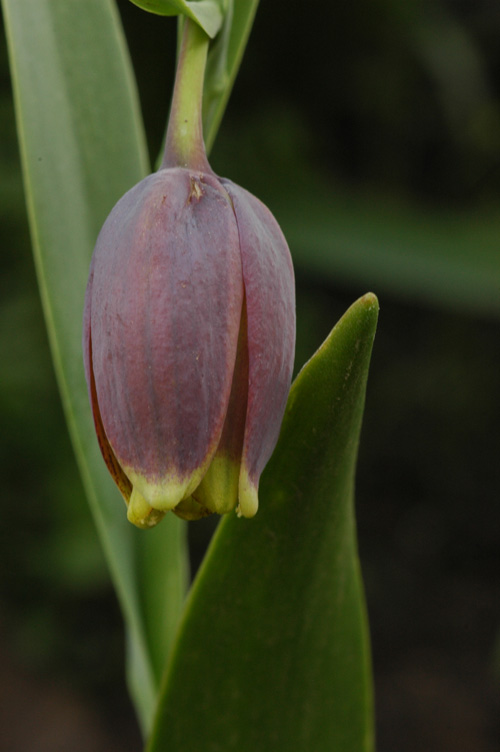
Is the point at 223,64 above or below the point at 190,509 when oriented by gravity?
above


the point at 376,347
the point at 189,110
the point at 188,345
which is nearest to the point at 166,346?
the point at 188,345

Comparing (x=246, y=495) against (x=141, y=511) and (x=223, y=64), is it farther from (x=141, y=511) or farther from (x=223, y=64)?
(x=223, y=64)

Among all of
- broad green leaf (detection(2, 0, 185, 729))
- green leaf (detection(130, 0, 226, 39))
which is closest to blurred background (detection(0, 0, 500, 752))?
broad green leaf (detection(2, 0, 185, 729))

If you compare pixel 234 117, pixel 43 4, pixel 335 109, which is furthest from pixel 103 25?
pixel 335 109

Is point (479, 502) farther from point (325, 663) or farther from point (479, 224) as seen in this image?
point (325, 663)

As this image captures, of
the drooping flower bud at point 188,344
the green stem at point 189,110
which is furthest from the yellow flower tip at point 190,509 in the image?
the green stem at point 189,110

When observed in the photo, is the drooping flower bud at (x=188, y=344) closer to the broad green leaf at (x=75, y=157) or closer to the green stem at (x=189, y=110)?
the green stem at (x=189, y=110)

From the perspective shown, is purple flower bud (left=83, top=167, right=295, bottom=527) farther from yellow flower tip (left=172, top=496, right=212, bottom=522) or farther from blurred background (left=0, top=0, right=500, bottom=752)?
blurred background (left=0, top=0, right=500, bottom=752)
